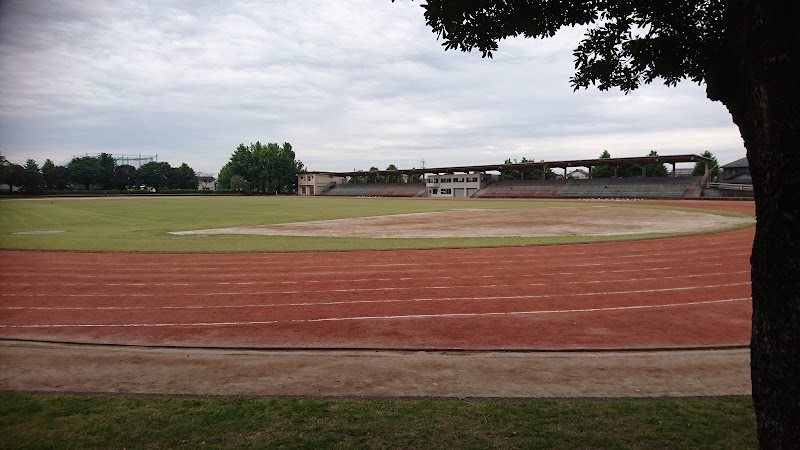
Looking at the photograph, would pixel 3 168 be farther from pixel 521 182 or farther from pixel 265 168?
pixel 265 168

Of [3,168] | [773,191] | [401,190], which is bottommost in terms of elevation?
[773,191]

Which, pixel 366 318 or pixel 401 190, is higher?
pixel 401 190

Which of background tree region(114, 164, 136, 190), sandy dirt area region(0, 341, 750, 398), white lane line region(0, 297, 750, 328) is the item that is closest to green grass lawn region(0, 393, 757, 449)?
sandy dirt area region(0, 341, 750, 398)

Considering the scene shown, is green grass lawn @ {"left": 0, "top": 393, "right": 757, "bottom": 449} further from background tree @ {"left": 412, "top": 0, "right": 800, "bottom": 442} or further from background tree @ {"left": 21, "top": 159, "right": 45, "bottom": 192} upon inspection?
background tree @ {"left": 21, "top": 159, "right": 45, "bottom": 192}

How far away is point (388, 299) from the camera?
427 inches

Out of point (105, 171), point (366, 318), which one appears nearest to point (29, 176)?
point (366, 318)

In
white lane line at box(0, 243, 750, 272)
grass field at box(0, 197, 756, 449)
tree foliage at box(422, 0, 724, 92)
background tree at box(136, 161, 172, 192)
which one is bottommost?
grass field at box(0, 197, 756, 449)

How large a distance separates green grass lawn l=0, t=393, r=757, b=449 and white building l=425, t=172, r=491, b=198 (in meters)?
84.8

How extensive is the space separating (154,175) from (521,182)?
99.3 metres

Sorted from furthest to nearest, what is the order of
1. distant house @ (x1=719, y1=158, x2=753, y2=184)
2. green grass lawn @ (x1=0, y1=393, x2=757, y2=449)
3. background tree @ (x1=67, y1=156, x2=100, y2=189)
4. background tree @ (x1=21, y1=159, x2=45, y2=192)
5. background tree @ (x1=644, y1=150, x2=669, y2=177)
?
background tree @ (x1=67, y1=156, x2=100, y2=189) → background tree @ (x1=644, y1=150, x2=669, y2=177) → distant house @ (x1=719, y1=158, x2=753, y2=184) → background tree @ (x1=21, y1=159, x2=45, y2=192) → green grass lawn @ (x1=0, y1=393, x2=757, y2=449)

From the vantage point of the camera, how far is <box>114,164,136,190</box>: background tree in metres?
122

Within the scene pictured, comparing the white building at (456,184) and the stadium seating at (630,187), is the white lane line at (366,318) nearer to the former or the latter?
the stadium seating at (630,187)

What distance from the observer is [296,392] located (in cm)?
576

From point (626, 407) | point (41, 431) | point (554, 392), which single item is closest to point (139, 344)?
point (41, 431)
